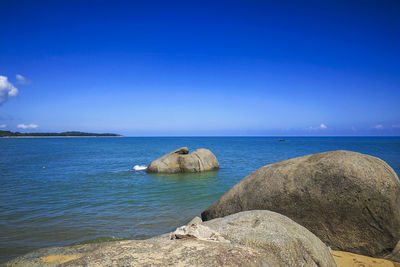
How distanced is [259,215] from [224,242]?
148cm

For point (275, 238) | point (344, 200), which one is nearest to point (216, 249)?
point (275, 238)

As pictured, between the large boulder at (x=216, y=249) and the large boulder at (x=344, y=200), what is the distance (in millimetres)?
1760

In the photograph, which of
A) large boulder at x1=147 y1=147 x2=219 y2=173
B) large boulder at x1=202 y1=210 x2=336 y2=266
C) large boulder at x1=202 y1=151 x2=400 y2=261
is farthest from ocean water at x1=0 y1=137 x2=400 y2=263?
large boulder at x1=202 y1=210 x2=336 y2=266

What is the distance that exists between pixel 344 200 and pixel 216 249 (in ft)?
14.3

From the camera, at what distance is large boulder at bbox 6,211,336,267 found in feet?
8.93

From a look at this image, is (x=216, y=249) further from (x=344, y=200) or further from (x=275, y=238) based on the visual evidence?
(x=344, y=200)

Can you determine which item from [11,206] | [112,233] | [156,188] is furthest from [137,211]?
[11,206]

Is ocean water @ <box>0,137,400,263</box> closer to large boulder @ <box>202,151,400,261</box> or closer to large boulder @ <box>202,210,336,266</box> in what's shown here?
large boulder @ <box>202,151,400,261</box>

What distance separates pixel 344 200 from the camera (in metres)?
5.72

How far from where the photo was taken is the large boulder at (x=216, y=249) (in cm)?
272

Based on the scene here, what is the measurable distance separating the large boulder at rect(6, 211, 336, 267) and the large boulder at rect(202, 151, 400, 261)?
1.76 meters

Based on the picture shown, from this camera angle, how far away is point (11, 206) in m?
11.0

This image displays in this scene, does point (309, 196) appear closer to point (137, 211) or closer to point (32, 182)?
point (137, 211)

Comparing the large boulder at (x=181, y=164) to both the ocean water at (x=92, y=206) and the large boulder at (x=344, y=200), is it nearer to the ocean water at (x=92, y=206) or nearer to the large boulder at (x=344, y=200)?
the ocean water at (x=92, y=206)
